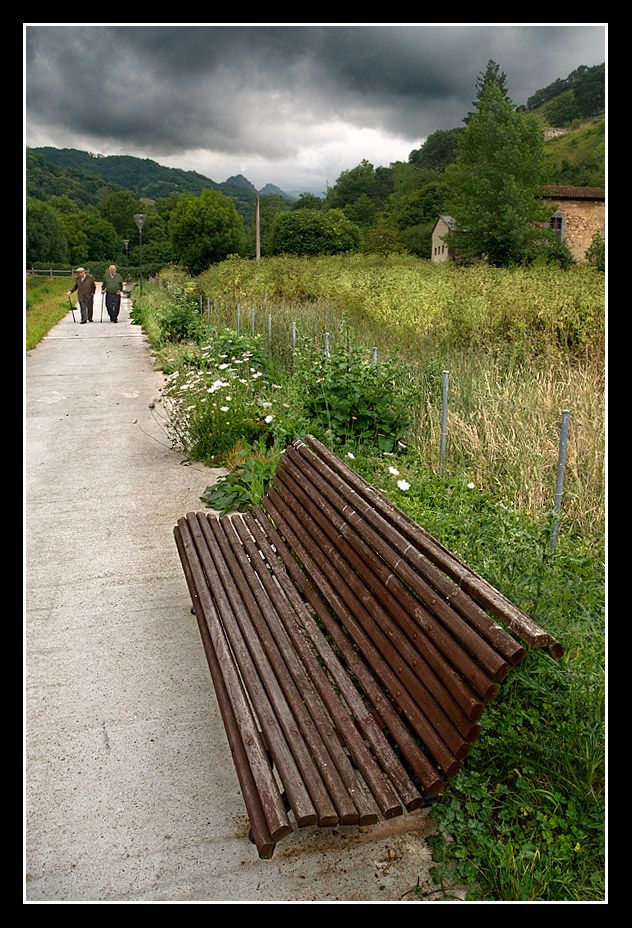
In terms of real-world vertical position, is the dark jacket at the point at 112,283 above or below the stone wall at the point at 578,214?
below

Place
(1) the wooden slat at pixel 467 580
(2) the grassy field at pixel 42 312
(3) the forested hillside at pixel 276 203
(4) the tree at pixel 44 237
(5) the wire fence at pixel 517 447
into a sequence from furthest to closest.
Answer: (4) the tree at pixel 44 237, (3) the forested hillside at pixel 276 203, (2) the grassy field at pixel 42 312, (5) the wire fence at pixel 517 447, (1) the wooden slat at pixel 467 580

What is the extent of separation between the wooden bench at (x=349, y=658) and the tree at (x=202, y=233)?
46446 mm

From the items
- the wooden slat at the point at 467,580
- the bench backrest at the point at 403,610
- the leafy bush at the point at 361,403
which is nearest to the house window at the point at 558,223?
the leafy bush at the point at 361,403

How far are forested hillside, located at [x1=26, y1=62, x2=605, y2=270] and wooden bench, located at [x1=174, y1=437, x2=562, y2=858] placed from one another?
132 ft

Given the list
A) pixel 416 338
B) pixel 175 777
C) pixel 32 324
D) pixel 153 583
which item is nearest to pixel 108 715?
pixel 175 777

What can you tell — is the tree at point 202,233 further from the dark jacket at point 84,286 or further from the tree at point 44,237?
the dark jacket at point 84,286

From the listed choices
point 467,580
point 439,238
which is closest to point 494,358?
point 467,580

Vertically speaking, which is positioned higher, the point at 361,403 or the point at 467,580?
the point at 361,403

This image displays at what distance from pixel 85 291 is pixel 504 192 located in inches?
951

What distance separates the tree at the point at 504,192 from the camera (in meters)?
35.1

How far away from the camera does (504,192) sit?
1390 inches

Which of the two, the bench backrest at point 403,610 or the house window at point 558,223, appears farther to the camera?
the house window at point 558,223

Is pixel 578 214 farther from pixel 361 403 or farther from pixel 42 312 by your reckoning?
pixel 361 403

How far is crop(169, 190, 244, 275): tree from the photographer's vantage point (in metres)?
47.9
